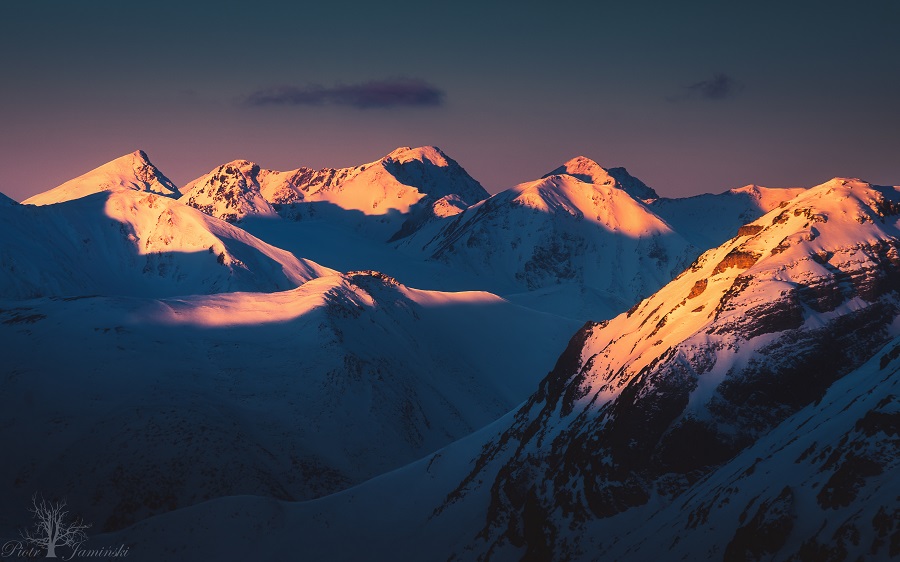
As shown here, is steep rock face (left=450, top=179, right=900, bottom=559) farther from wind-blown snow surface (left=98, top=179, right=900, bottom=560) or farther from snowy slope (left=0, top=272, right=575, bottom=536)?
snowy slope (left=0, top=272, right=575, bottom=536)

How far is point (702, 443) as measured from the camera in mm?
43344

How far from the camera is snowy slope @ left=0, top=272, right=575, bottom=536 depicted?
256 ft

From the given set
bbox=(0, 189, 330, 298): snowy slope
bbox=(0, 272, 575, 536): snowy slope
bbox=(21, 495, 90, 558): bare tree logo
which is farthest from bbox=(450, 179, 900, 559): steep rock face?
bbox=(0, 189, 330, 298): snowy slope

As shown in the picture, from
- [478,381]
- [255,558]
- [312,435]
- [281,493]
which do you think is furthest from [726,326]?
[478,381]

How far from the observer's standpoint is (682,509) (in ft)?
127

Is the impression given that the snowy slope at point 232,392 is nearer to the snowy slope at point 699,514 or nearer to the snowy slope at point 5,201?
the snowy slope at point 699,514

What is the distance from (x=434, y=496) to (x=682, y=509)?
2607cm

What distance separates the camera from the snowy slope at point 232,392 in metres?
78.1

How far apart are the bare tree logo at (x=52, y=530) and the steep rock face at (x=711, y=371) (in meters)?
24.8

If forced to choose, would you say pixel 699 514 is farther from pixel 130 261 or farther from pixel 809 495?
pixel 130 261

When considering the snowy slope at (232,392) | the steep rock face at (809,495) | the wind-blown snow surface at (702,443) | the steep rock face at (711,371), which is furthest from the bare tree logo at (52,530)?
the steep rock face at (809,495)

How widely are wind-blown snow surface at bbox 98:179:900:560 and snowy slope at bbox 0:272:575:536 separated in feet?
65.7

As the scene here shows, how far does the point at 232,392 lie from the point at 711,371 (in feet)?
214

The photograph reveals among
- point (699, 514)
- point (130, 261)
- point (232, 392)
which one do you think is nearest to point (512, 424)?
point (699, 514)
